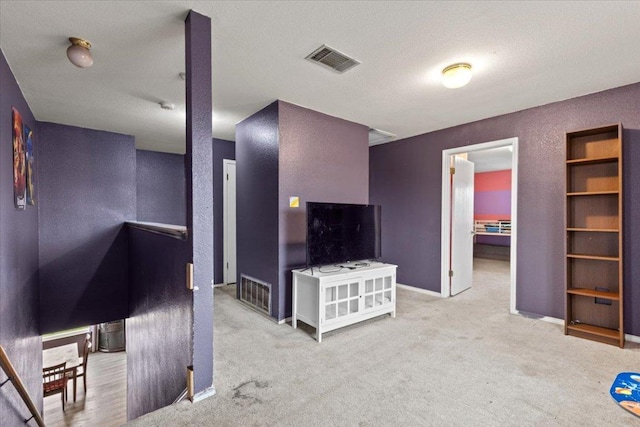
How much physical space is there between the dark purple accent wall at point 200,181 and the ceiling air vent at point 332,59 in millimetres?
809

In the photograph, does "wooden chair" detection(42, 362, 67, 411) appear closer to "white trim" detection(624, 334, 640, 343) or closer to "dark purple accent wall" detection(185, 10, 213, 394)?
"dark purple accent wall" detection(185, 10, 213, 394)

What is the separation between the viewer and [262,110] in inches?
138

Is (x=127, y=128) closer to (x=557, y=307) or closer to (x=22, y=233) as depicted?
(x=22, y=233)

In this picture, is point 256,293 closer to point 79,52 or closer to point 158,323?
point 158,323

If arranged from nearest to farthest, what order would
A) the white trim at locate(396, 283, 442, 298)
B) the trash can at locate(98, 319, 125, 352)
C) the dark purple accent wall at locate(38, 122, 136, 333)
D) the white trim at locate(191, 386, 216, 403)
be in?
the white trim at locate(191, 386, 216, 403) → the dark purple accent wall at locate(38, 122, 136, 333) → the white trim at locate(396, 283, 442, 298) → the trash can at locate(98, 319, 125, 352)

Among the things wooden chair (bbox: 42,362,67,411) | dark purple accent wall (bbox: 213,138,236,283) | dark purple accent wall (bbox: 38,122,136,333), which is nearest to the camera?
dark purple accent wall (bbox: 38,122,136,333)

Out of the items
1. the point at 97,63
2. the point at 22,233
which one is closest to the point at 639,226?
the point at 97,63

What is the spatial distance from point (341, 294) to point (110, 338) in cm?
652

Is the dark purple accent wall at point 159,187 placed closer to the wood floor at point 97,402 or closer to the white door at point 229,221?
the white door at point 229,221

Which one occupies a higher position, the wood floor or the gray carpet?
the gray carpet

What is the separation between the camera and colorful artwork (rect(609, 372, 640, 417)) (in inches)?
70.7

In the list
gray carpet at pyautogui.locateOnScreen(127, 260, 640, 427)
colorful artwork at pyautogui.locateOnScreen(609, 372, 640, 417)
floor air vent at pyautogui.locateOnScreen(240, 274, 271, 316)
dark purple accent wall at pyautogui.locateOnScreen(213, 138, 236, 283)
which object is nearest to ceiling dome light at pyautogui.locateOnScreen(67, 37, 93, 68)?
gray carpet at pyautogui.locateOnScreen(127, 260, 640, 427)

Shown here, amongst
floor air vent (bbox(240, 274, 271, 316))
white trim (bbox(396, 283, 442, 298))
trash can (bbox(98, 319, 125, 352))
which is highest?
floor air vent (bbox(240, 274, 271, 316))

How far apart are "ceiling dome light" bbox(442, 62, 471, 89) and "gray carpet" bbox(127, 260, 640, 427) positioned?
2.31m
